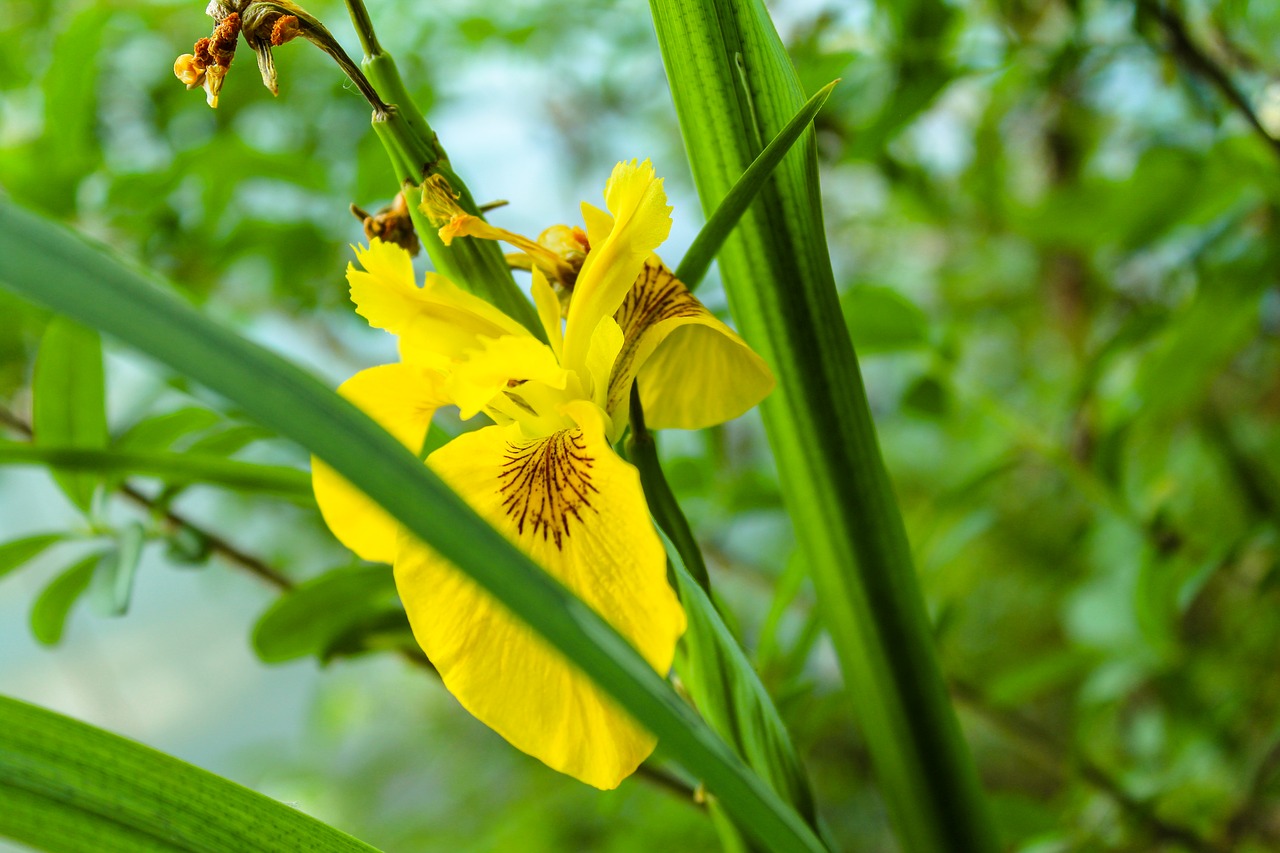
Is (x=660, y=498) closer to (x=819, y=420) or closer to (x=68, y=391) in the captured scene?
(x=819, y=420)

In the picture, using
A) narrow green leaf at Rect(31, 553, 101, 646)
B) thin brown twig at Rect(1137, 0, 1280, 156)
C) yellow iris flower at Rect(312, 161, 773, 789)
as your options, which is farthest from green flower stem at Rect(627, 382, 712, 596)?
thin brown twig at Rect(1137, 0, 1280, 156)

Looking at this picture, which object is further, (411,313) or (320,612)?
(320,612)

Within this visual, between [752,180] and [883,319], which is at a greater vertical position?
[883,319]

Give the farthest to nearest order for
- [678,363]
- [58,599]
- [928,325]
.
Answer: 1. [928,325]
2. [58,599]
3. [678,363]

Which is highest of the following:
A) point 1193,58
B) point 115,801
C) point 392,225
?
point 1193,58

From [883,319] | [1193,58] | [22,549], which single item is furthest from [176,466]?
[1193,58]

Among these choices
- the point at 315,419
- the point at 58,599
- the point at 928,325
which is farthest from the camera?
the point at 928,325

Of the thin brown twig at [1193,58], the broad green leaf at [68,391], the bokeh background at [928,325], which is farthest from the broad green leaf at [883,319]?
the broad green leaf at [68,391]
